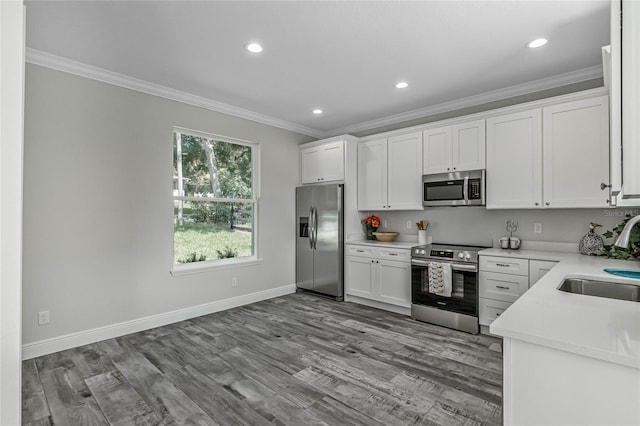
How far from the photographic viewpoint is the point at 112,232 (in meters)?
3.26

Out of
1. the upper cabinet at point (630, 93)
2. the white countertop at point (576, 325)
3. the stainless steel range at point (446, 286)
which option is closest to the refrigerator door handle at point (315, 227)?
the stainless steel range at point (446, 286)

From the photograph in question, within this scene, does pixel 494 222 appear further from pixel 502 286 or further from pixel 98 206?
pixel 98 206

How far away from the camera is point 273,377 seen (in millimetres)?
2467

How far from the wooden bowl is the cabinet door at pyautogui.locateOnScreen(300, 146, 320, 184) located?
50.7 inches

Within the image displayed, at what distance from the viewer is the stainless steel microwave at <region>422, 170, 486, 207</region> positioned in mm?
3617

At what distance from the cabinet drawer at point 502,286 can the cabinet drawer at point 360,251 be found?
4.66 ft

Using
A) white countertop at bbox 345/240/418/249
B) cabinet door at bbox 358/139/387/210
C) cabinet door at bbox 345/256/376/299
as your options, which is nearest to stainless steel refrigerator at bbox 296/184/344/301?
A: cabinet door at bbox 345/256/376/299

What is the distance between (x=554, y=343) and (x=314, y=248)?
391cm

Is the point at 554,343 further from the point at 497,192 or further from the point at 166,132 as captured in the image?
the point at 166,132

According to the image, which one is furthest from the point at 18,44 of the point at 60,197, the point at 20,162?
the point at 60,197

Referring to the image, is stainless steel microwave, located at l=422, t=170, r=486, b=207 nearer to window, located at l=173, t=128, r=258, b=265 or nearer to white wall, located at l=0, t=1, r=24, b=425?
window, located at l=173, t=128, r=258, b=265

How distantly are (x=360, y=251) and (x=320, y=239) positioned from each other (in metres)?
0.65

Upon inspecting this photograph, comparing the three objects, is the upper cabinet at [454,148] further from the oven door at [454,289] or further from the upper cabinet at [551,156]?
the oven door at [454,289]

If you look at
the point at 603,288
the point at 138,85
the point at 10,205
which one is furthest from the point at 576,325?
the point at 138,85
